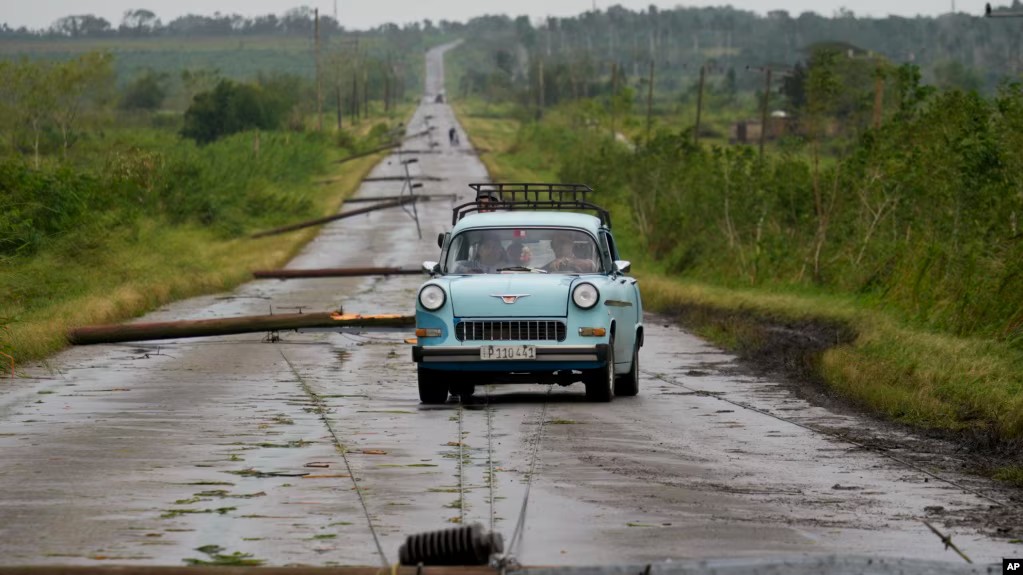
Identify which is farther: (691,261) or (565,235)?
(691,261)

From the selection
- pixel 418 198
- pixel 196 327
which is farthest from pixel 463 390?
pixel 418 198

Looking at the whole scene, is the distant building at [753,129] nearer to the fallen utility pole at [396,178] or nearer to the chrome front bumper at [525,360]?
the fallen utility pole at [396,178]

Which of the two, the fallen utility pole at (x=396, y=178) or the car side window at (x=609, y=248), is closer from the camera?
the car side window at (x=609, y=248)

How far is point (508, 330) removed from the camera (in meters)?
15.3

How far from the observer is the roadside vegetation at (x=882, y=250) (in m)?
16.7

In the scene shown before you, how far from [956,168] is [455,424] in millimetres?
16424

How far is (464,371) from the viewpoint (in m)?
15.3

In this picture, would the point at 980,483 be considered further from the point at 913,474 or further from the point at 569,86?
the point at 569,86

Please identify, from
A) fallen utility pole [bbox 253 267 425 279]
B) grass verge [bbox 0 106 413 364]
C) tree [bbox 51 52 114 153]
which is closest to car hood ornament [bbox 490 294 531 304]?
grass verge [bbox 0 106 413 364]

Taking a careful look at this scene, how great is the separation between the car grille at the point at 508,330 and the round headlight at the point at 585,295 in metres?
0.26

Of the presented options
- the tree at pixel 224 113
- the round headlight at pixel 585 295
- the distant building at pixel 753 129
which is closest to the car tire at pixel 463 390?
the round headlight at pixel 585 295

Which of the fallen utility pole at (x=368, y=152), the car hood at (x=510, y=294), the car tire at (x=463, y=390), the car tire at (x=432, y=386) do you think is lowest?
the fallen utility pole at (x=368, y=152)

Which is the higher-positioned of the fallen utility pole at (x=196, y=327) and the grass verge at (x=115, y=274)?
the fallen utility pole at (x=196, y=327)

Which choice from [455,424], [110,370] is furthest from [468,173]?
[455,424]
